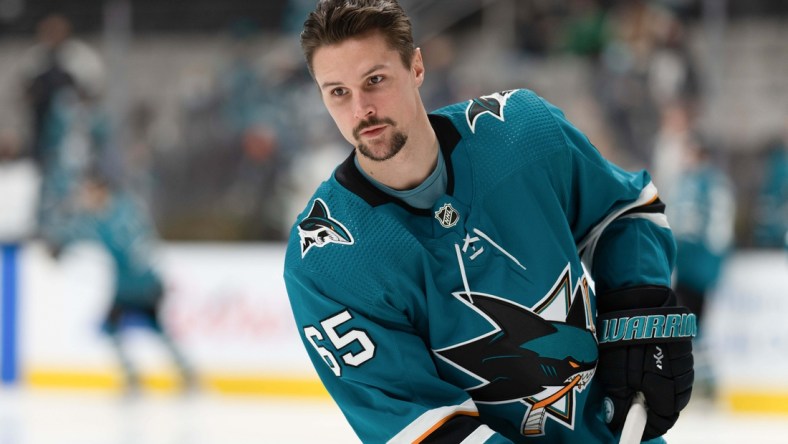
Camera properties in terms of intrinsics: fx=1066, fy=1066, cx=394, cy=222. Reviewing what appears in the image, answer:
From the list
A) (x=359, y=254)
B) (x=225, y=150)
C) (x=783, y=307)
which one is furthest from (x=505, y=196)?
(x=225, y=150)

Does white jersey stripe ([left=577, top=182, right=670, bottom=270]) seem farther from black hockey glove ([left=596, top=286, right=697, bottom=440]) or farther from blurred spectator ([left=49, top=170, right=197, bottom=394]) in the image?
blurred spectator ([left=49, top=170, right=197, bottom=394])

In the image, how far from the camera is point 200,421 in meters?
5.50

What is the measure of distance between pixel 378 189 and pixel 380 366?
265 mm

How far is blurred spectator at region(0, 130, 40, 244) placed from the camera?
688cm

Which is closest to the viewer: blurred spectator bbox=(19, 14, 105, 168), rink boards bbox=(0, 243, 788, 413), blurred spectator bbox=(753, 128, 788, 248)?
blurred spectator bbox=(753, 128, 788, 248)

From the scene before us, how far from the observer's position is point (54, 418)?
5.61 meters

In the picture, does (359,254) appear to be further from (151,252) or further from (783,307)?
(151,252)

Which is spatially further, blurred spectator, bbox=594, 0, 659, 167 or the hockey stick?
blurred spectator, bbox=594, 0, 659, 167

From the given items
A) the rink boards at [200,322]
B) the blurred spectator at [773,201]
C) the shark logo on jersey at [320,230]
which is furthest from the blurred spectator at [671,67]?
the shark logo on jersey at [320,230]

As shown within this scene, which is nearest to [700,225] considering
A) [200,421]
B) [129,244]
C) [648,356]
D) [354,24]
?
[200,421]

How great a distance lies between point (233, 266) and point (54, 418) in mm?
1493

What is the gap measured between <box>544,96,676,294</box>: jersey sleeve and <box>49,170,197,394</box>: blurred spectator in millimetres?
5029

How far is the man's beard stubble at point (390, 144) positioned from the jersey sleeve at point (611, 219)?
0.27m

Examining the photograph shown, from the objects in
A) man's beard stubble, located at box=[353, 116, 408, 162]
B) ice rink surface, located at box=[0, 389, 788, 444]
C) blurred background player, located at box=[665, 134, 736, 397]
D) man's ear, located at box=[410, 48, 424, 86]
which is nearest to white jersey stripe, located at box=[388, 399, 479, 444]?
man's beard stubble, located at box=[353, 116, 408, 162]
